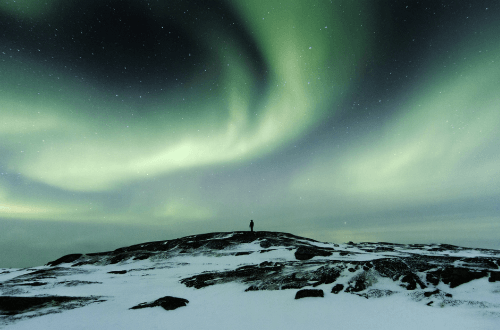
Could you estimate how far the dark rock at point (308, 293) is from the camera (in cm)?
2016

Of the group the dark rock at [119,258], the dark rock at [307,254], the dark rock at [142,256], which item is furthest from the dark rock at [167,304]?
the dark rock at [119,258]

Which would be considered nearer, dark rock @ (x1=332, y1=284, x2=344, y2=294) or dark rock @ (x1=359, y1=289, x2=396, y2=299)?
dark rock @ (x1=359, y1=289, x2=396, y2=299)

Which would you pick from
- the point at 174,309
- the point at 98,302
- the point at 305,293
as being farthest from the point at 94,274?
the point at 305,293

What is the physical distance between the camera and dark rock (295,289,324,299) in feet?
66.1

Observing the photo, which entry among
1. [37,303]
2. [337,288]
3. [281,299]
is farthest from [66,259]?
[337,288]

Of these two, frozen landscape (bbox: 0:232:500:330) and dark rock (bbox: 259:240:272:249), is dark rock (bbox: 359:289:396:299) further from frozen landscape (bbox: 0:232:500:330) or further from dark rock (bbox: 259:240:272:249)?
dark rock (bbox: 259:240:272:249)

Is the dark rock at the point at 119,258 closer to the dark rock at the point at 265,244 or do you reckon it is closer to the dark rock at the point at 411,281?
the dark rock at the point at 265,244

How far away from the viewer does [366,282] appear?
22.2m

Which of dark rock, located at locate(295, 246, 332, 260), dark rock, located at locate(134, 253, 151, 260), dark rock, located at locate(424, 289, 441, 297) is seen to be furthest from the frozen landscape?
dark rock, located at locate(134, 253, 151, 260)

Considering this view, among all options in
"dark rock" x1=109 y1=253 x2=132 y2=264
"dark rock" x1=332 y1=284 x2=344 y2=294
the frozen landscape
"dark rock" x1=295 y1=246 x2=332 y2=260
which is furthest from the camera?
"dark rock" x1=109 y1=253 x2=132 y2=264

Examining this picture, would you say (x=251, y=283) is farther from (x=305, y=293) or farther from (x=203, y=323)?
(x=203, y=323)

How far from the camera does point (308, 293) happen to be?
20328 millimetres

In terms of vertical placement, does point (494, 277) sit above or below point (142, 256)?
above

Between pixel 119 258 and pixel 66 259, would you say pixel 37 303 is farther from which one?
pixel 66 259
